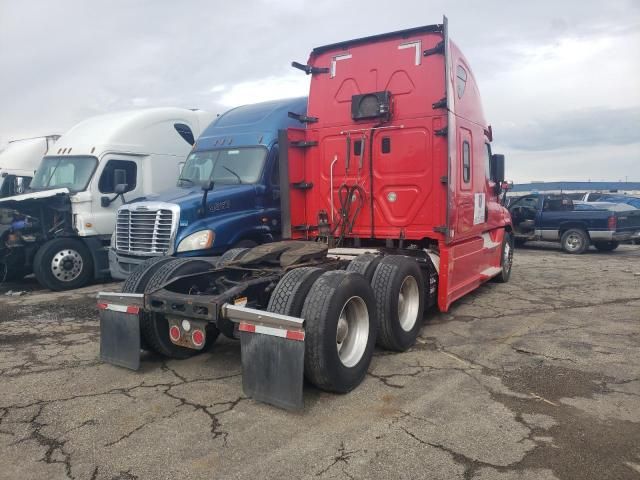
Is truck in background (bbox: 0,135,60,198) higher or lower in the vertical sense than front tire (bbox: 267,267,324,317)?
higher

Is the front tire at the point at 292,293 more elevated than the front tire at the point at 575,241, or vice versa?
the front tire at the point at 292,293

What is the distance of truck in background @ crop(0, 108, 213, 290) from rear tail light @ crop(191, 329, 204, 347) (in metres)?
6.03

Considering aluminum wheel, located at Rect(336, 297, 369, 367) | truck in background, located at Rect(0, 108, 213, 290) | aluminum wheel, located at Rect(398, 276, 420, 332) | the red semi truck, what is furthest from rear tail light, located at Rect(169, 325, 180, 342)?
truck in background, located at Rect(0, 108, 213, 290)

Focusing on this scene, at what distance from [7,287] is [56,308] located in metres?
2.93

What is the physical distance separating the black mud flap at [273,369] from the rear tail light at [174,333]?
0.87 m

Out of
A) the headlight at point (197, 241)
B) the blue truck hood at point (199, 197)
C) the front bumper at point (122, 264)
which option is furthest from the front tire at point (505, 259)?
the front bumper at point (122, 264)

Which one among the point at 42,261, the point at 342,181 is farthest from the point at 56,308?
the point at 342,181

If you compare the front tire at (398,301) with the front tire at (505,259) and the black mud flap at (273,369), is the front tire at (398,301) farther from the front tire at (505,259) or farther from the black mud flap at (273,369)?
the front tire at (505,259)

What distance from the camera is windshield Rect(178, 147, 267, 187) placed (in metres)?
8.62

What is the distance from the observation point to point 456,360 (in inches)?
205

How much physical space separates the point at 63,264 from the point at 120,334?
5461 millimetres

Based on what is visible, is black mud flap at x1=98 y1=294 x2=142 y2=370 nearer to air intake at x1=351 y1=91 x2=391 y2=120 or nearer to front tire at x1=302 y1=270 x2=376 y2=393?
front tire at x1=302 y1=270 x2=376 y2=393

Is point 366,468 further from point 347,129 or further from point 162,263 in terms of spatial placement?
point 347,129

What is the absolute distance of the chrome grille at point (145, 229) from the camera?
7.75 metres
